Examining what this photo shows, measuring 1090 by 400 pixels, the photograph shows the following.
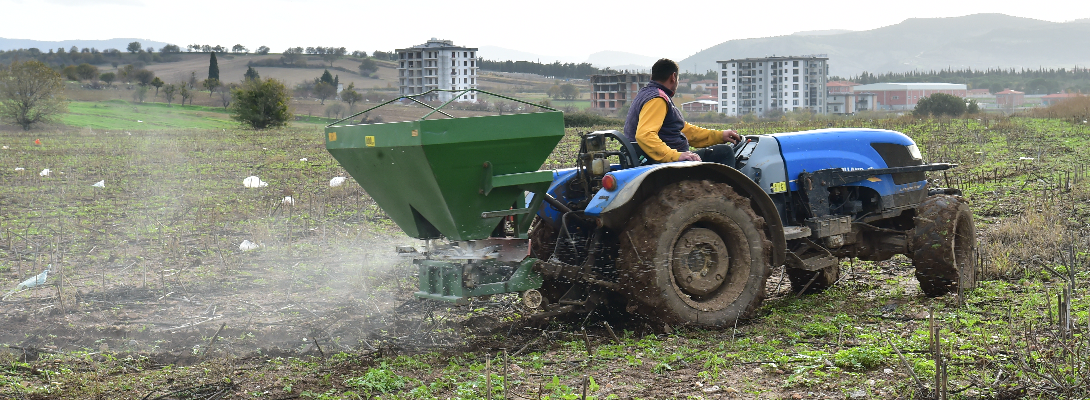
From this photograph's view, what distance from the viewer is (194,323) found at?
621cm

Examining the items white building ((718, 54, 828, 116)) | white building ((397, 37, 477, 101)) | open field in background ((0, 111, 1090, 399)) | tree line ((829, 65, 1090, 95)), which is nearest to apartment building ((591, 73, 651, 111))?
white building ((397, 37, 477, 101))

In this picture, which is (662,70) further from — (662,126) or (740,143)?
(740,143)

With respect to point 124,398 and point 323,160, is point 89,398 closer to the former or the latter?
point 124,398

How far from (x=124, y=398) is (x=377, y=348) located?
155 cm

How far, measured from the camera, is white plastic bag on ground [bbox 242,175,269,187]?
47.9 ft

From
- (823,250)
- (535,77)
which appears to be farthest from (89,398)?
(535,77)

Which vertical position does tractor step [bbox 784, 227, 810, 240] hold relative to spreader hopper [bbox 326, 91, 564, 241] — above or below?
below

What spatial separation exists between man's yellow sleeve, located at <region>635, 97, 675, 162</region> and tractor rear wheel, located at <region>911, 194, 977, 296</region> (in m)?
2.43

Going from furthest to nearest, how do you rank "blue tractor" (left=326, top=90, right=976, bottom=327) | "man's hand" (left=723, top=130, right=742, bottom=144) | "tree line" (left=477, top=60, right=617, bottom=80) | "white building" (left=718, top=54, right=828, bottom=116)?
"white building" (left=718, top=54, right=828, bottom=116), "tree line" (left=477, top=60, right=617, bottom=80), "man's hand" (left=723, top=130, right=742, bottom=144), "blue tractor" (left=326, top=90, right=976, bottom=327)

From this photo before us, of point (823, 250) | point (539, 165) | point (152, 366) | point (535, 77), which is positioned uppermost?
point (535, 77)

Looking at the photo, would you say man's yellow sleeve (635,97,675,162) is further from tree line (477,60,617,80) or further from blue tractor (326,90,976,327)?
tree line (477,60,617,80)

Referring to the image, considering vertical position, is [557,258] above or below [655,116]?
below

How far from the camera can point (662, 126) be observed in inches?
243

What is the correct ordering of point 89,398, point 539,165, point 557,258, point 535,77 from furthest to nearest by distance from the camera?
point 535,77 → point 557,258 → point 539,165 → point 89,398
